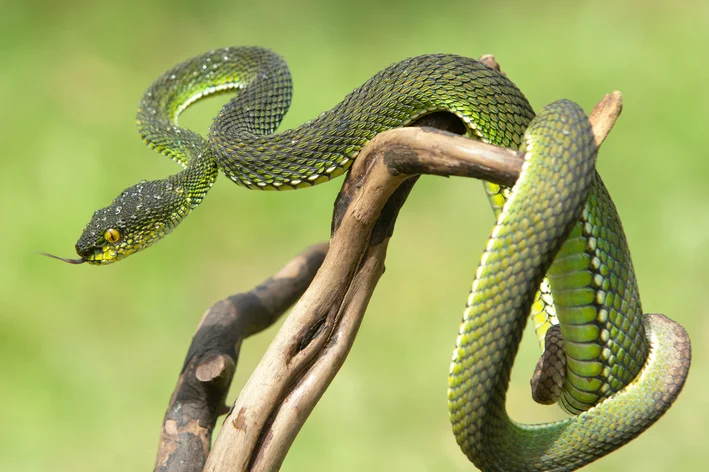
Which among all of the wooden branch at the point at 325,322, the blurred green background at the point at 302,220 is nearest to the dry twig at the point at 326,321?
the wooden branch at the point at 325,322

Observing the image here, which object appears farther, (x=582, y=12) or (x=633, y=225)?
(x=582, y=12)

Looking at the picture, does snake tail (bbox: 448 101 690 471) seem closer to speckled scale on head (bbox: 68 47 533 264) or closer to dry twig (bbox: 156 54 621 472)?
dry twig (bbox: 156 54 621 472)

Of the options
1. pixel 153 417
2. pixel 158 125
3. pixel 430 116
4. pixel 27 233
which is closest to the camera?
pixel 430 116

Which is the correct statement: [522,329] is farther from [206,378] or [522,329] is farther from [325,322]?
[206,378]

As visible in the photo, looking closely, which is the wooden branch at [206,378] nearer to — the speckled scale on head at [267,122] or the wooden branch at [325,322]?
the wooden branch at [325,322]

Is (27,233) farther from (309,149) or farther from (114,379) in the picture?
(309,149)

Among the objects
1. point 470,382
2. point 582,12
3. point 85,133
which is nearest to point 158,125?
point 470,382

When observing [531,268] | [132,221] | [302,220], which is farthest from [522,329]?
[302,220]
